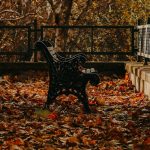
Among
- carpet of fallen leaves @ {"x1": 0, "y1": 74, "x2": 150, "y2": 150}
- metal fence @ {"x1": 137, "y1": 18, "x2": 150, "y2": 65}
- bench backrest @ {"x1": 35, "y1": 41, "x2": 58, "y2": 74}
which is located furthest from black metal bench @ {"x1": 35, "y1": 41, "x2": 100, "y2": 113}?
metal fence @ {"x1": 137, "y1": 18, "x2": 150, "y2": 65}

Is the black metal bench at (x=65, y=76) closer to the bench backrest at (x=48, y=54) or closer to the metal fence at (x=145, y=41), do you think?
the bench backrest at (x=48, y=54)

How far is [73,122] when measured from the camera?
7.71 meters

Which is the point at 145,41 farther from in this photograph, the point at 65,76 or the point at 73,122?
the point at 73,122

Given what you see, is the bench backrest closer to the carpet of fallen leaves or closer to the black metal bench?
the black metal bench

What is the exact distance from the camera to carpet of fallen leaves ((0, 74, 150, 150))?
20.7ft

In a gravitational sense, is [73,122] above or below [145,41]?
below

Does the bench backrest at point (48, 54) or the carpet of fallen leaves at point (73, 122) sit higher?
the bench backrest at point (48, 54)

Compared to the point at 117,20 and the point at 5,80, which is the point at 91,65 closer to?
the point at 5,80

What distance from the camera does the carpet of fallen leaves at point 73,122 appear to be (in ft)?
20.7

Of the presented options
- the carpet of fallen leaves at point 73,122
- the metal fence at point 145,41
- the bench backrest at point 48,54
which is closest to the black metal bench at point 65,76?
the bench backrest at point 48,54

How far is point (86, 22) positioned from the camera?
31203 millimetres

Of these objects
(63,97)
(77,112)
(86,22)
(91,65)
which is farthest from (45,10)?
(77,112)

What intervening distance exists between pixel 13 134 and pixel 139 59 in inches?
326

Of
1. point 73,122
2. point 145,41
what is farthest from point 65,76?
point 145,41
